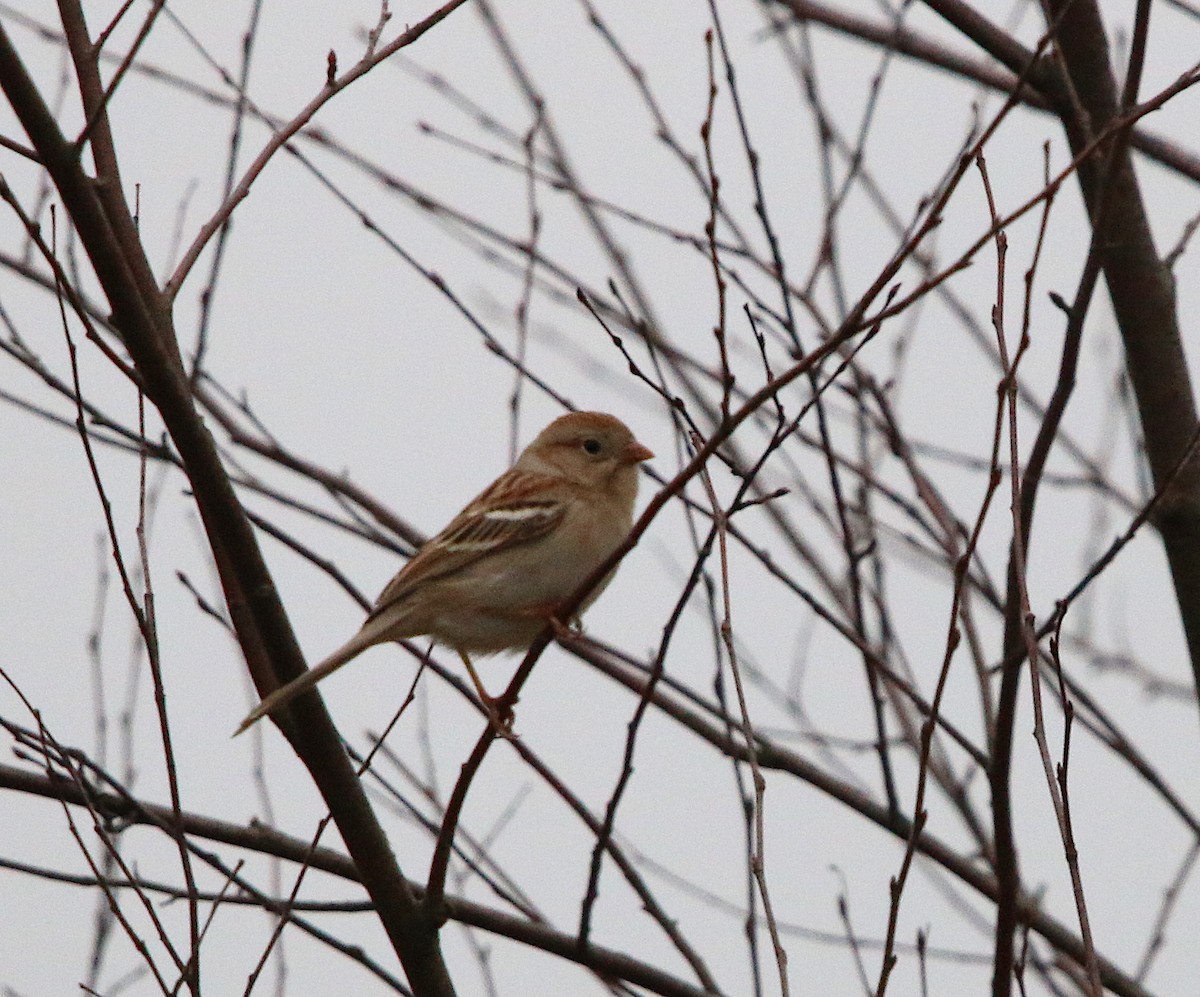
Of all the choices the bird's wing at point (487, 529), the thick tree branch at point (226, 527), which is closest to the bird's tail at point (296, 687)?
the thick tree branch at point (226, 527)

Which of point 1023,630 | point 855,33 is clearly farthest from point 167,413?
point 855,33

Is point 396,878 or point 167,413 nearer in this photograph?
point 167,413

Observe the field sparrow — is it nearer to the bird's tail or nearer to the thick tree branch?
the bird's tail

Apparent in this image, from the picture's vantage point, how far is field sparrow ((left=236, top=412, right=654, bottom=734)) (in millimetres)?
5359

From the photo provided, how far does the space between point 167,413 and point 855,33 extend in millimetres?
3206

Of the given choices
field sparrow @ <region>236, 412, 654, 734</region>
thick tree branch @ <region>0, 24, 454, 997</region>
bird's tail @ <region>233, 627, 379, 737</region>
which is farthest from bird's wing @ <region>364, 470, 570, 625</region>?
thick tree branch @ <region>0, 24, 454, 997</region>

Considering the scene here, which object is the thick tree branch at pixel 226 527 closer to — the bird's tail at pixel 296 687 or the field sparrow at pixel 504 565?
the bird's tail at pixel 296 687

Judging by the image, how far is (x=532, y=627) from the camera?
540 centimetres

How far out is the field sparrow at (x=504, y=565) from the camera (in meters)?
5.36

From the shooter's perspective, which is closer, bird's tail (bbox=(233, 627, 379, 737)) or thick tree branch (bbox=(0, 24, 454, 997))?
thick tree branch (bbox=(0, 24, 454, 997))

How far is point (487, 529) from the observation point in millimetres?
5602

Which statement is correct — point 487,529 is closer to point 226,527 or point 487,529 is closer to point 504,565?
point 504,565

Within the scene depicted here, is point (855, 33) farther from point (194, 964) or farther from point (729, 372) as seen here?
point (194, 964)

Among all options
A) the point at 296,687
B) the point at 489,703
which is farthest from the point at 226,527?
the point at 489,703
